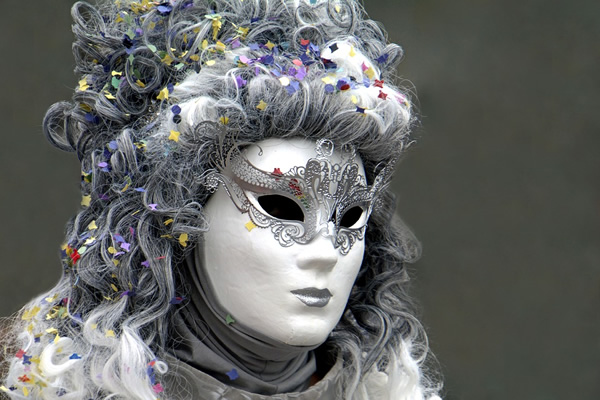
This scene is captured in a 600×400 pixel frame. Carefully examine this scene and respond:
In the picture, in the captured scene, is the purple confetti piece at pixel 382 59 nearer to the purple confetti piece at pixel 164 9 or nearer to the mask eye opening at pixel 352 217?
the mask eye opening at pixel 352 217

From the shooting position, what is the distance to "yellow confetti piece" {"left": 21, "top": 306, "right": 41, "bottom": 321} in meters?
2.99

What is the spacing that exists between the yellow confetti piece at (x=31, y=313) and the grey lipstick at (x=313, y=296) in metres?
0.70

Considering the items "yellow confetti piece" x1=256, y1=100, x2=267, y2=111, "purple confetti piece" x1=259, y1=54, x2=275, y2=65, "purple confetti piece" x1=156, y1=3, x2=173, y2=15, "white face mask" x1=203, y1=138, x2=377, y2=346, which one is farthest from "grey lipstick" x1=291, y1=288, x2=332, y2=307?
"purple confetti piece" x1=156, y1=3, x2=173, y2=15

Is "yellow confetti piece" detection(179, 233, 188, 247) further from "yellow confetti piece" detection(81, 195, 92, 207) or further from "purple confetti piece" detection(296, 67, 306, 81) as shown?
"purple confetti piece" detection(296, 67, 306, 81)

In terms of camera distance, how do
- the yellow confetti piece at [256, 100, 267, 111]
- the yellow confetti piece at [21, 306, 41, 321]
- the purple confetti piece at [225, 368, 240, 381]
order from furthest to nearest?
the yellow confetti piece at [21, 306, 41, 321] → the purple confetti piece at [225, 368, 240, 381] → the yellow confetti piece at [256, 100, 267, 111]

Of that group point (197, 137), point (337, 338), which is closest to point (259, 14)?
point (197, 137)

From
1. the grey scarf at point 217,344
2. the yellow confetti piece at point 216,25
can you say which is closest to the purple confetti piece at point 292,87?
the yellow confetti piece at point 216,25

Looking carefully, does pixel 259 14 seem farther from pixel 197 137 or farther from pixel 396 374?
pixel 396 374

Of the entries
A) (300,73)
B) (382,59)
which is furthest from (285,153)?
(382,59)

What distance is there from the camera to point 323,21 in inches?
117

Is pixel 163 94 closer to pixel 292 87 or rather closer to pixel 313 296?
pixel 292 87

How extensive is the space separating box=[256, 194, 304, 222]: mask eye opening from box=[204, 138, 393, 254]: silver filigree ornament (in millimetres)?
15

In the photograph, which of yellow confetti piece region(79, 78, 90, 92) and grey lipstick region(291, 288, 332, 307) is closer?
grey lipstick region(291, 288, 332, 307)

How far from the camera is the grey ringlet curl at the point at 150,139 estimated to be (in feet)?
9.04
